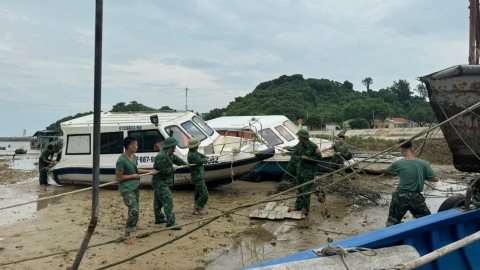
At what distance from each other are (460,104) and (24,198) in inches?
418

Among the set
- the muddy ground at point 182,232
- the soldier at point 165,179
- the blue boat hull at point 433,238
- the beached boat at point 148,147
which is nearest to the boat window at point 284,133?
the beached boat at point 148,147

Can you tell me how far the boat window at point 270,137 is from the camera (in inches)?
498

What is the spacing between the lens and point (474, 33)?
9.38m

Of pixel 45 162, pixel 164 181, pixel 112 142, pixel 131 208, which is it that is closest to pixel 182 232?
pixel 164 181

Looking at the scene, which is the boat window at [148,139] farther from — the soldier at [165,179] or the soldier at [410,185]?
the soldier at [410,185]

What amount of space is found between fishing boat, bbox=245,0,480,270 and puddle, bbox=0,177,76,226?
7.09m

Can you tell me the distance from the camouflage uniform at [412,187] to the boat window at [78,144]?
346 inches

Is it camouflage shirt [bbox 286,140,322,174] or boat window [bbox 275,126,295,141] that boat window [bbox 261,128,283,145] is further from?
camouflage shirt [bbox 286,140,322,174]

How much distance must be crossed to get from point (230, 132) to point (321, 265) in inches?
420

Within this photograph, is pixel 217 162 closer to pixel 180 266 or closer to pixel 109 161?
pixel 109 161

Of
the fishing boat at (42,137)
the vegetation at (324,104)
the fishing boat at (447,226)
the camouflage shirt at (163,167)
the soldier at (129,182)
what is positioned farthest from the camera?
the vegetation at (324,104)

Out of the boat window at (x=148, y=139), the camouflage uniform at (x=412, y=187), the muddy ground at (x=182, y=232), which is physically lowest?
the muddy ground at (x=182, y=232)

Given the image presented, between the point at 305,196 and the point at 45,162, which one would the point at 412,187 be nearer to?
the point at 305,196

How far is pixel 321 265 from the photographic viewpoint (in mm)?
2906
